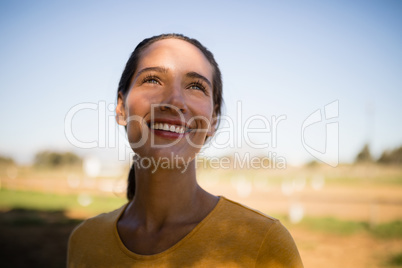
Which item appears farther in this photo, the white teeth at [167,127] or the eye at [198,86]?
the eye at [198,86]

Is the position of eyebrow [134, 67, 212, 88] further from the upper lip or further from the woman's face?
the upper lip

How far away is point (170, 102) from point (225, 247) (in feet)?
2.73

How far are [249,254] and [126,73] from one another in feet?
4.85

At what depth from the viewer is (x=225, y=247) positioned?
1506 mm

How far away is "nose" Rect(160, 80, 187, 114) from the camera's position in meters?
1.66

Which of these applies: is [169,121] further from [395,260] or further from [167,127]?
[395,260]

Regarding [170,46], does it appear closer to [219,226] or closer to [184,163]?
[184,163]

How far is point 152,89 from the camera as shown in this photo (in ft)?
5.85

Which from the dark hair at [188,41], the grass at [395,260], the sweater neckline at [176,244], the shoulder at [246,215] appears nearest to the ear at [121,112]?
the dark hair at [188,41]

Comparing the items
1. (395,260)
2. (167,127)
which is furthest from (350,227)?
(167,127)

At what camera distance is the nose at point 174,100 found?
5.44ft

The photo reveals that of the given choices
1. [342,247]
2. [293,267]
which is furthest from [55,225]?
[293,267]

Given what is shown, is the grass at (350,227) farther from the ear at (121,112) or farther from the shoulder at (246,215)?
the ear at (121,112)

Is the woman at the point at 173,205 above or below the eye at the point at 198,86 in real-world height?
below
